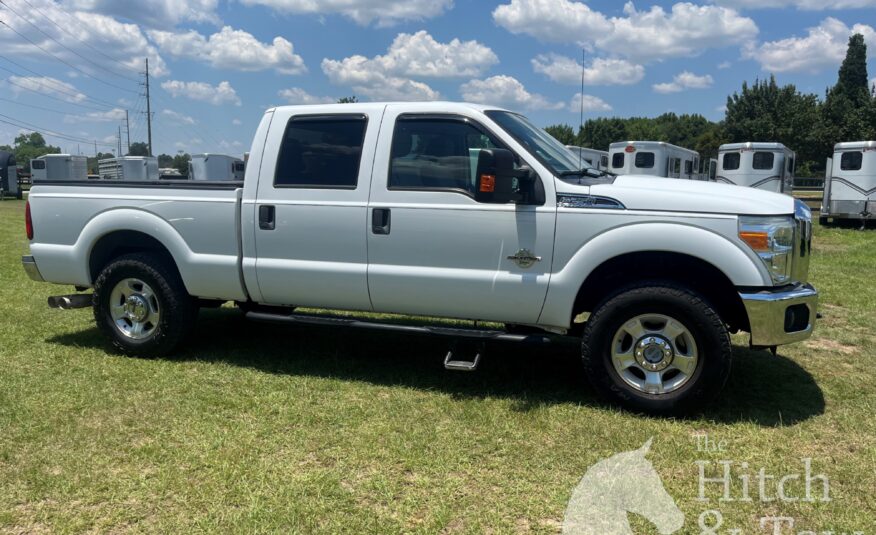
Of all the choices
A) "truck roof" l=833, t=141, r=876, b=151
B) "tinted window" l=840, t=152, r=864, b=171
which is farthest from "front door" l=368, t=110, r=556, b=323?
"tinted window" l=840, t=152, r=864, b=171

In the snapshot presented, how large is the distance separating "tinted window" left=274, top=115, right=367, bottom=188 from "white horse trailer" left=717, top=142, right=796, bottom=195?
699 inches

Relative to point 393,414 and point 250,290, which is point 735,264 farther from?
point 250,290

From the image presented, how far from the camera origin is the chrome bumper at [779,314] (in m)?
3.96

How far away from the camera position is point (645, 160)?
21.9 m

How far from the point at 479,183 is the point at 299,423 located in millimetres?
1907

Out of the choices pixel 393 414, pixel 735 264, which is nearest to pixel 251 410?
pixel 393 414

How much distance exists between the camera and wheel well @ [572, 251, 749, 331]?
13.8ft

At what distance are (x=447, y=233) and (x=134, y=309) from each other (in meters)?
2.83

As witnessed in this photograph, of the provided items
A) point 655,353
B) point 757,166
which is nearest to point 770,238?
point 655,353

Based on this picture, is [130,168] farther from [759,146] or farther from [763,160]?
[763,160]

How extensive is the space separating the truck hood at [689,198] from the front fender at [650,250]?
0.43 feet

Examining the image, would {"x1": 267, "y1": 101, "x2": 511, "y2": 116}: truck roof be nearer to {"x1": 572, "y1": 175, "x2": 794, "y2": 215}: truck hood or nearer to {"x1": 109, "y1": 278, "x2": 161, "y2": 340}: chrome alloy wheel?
{"x1": 572, "y1": 175, "x2": 794, "y2": 215}: truck hood

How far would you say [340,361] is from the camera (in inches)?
214

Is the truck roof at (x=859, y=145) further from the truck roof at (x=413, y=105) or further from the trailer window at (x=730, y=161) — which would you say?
the truck roof at (x=413, y=105)
